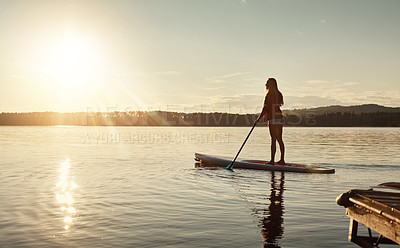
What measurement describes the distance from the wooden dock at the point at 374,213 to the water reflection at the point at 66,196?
14.3 feet

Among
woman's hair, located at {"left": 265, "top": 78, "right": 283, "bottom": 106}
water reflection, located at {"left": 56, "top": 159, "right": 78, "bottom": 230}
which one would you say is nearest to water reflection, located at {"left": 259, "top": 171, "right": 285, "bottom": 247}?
water reflection, located at {"left": 56, "top": 159, "right": 78, "bottom": 230}

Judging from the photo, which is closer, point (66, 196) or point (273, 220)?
point (273, 220)

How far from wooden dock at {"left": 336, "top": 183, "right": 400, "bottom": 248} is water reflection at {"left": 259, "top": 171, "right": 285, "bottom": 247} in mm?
1103

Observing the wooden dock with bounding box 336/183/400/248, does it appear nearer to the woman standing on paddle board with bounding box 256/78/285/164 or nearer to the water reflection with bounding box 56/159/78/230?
the water reflection with bounding box 56/159/78/230

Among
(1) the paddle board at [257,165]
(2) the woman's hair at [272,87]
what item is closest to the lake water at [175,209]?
(1) the paddle board at [257,165]

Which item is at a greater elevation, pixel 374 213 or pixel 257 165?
pixel 374 213

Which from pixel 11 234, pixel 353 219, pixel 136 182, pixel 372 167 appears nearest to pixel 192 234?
pixel 353 219

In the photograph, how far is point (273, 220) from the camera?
7.00 metres

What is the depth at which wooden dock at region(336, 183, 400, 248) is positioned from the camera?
4.36 meters

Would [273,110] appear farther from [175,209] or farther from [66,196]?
[66,196]

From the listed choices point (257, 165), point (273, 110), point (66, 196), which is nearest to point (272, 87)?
point (273, 110)

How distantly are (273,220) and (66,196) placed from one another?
5.08 m

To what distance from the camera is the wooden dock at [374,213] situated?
172 inches

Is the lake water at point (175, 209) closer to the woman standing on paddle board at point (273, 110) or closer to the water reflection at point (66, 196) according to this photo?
the water reflection at point (66, 196)
